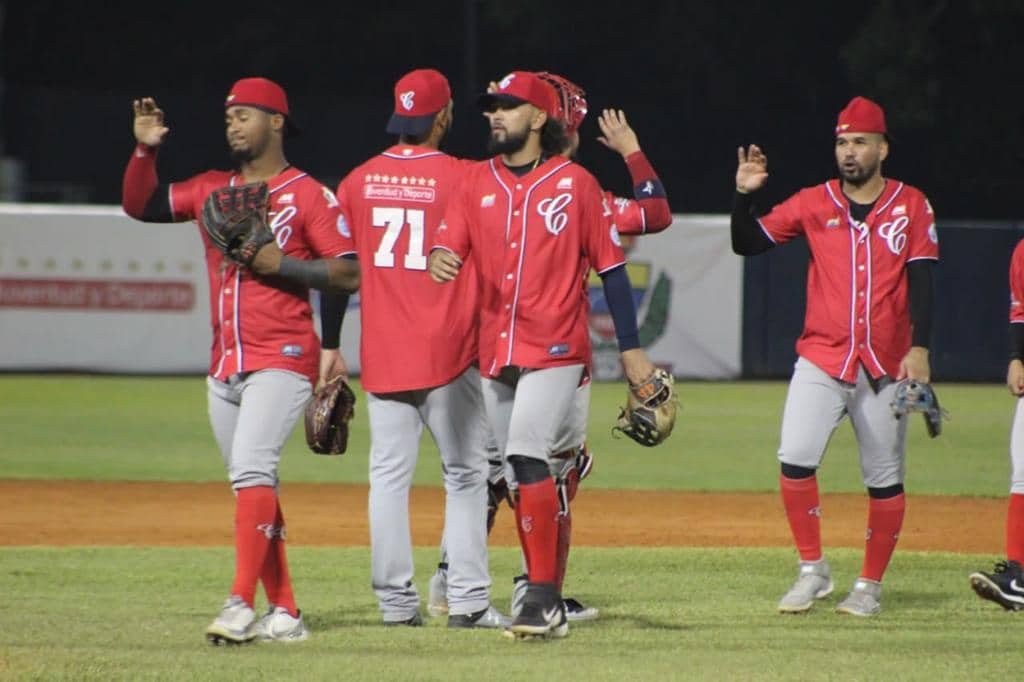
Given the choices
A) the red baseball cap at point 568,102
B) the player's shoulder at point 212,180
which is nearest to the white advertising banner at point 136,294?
the red baseball cap at point 568,102

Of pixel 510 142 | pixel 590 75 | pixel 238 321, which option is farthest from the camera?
pixel 590 75

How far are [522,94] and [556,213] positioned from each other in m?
0.45

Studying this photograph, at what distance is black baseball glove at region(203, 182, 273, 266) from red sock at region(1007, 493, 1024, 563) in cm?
358

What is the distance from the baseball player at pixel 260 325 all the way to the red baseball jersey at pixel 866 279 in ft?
7.29

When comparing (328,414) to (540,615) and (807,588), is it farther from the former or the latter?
(807,588)

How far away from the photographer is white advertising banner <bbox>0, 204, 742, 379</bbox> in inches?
817

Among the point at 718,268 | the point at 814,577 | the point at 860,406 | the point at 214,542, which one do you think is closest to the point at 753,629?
the point at 814,577

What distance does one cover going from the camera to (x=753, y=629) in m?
6.98

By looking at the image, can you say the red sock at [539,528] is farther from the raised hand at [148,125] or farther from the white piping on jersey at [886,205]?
the white piping on jersey at [886,205]

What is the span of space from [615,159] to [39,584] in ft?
81.9

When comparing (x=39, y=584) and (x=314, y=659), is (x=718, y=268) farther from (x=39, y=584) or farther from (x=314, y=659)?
(x=314, y=659)

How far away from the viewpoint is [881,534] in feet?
25.2

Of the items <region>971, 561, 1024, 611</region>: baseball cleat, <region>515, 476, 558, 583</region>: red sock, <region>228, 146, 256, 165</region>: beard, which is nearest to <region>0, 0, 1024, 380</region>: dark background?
<region>971, 561, 1024, 611</region>: baseball cleat

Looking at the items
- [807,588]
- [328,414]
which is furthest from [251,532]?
[807,588]
